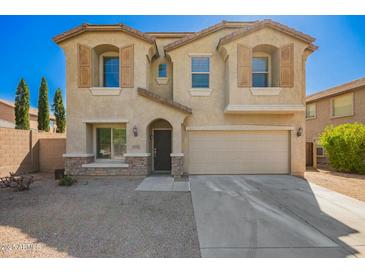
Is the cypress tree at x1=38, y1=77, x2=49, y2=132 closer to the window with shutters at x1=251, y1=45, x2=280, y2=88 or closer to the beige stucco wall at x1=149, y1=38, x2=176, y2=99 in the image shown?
the beige stucco wall at x1=149, y1=38, x2=176, y2=99

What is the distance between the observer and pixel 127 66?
8.71m

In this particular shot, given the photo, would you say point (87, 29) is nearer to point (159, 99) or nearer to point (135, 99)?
point (135, 99)

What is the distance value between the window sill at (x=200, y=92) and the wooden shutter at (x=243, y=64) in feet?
5.13

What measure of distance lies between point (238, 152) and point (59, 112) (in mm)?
21925

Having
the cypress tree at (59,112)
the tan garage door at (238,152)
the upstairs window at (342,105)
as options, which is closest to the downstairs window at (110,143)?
the tan garage door at (238,152)

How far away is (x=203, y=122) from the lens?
9.30m

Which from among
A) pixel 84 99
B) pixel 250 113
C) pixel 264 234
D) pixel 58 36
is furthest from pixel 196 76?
pixel 264 234

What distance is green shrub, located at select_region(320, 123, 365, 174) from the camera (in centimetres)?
1022

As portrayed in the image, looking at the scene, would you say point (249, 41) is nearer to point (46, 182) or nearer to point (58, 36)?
point (58, 36)

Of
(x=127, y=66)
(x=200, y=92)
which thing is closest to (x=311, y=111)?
(x=200, y=92)

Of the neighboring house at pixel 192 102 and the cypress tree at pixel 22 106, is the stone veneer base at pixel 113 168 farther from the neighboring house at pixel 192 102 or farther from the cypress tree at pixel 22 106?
the cypress tree at pixel 22 106

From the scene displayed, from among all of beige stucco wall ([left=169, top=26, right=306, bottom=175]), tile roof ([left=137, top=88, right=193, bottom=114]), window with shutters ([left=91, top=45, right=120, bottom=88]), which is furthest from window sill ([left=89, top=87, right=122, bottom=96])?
beige stucco wall ([left=169, top=26, right=306, bottom=175])
